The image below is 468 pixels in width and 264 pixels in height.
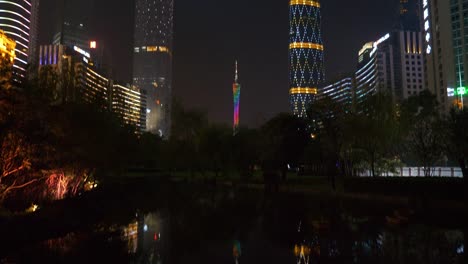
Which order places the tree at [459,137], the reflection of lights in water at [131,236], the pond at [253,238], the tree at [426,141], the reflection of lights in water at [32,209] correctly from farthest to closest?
1. the tree at [426,141]
2. the tree at [459,137]
3. the reflection of lights in water at [32,209]
4. the reflection of lights in water at [131,236]
5. the pond at [253,238]

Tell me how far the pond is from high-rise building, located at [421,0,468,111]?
92.8 metres

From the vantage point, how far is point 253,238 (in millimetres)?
18922

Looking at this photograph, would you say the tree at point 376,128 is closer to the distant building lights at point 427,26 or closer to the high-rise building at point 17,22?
the distant building lights at point 427,26

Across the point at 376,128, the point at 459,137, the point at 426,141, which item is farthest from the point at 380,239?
the point at 376,128

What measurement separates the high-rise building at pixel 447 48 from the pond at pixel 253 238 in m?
92.8

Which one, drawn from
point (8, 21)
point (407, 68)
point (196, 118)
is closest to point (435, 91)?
point (407, 68)

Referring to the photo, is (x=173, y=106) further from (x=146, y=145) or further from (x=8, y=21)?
(x=8, y=21)

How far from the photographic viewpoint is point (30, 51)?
188m

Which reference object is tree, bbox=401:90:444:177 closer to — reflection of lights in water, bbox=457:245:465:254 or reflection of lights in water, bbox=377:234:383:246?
reflection of lights in water, bbox=377:234:383:246

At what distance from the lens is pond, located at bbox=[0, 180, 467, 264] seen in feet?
49.0

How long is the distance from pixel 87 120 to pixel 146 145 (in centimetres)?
6551

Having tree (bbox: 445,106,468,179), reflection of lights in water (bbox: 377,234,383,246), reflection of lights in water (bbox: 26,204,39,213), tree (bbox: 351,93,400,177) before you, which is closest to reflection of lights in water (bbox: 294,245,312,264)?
reflection of lights in water (bbox: 377,234,383,246)

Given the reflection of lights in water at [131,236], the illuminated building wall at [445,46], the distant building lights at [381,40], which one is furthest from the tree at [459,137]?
the distant building lights at [381,40]

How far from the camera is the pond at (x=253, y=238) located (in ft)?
49.0
